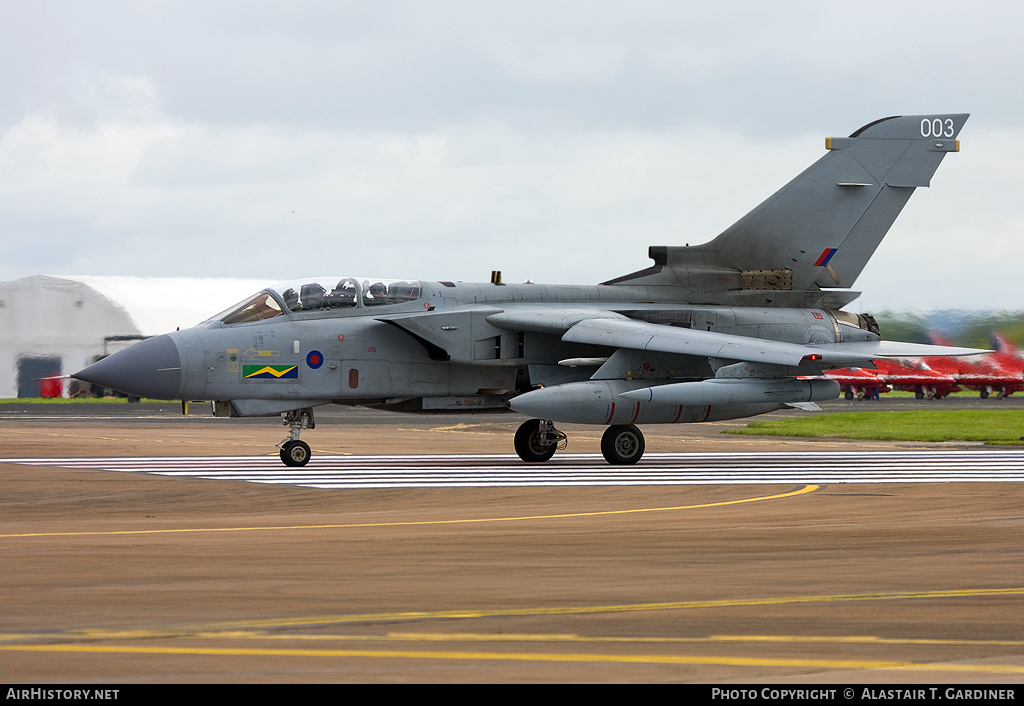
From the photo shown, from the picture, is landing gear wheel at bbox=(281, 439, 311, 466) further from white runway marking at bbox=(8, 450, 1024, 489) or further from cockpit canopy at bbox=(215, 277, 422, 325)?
cockpit canopy at bbox=(215, 277, 422, 325)

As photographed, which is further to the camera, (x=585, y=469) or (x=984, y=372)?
(x=984, y=372)

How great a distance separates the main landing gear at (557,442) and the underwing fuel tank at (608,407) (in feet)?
2.01

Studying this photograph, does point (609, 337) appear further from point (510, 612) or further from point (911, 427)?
point (911, 427)


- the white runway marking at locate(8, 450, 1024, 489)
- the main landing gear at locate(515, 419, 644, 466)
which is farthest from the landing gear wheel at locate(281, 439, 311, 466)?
the main landing gear at locate(515, 419, 644, 466)

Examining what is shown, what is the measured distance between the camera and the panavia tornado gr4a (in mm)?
18266

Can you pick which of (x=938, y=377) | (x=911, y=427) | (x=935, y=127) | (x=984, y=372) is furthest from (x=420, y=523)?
(x=938, y=377)

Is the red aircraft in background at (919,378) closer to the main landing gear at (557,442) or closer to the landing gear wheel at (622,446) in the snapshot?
the main landing gear at (557,442)

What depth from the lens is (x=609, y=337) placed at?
18812 mm

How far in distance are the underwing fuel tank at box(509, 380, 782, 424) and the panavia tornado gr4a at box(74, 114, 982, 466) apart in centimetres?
3

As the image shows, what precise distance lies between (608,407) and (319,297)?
4.81m

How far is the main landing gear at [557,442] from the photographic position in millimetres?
19406

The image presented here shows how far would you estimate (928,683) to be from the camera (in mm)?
4723

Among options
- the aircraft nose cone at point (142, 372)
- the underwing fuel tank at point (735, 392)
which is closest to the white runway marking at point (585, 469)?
the underwing fuel tank at point (735, 392)

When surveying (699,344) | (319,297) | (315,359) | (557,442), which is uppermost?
(319,297)
